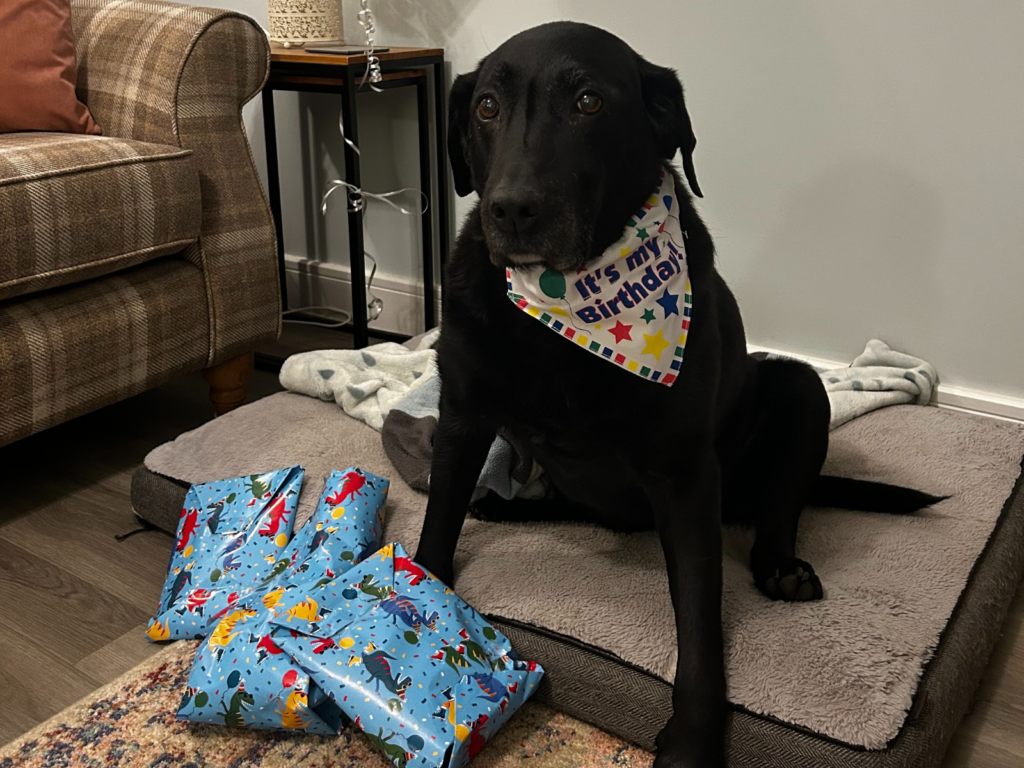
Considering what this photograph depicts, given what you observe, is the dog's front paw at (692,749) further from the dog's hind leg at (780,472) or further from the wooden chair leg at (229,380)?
the wooden chair leg at (229,380)

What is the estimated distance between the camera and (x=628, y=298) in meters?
1.13

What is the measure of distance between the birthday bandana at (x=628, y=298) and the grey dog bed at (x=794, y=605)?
1.13ft

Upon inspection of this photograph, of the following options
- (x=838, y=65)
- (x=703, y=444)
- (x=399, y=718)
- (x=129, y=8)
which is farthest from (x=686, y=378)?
(x=129, y=8)

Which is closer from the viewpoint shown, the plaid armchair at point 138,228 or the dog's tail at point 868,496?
the dog's tail at point 868,496

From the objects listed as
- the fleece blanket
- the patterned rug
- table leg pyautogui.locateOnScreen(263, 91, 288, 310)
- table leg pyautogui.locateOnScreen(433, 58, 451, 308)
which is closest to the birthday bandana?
the patterned rug

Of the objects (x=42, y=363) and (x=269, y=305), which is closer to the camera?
(x=42, y=363)

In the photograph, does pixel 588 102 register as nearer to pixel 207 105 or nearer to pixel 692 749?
pixel 692 749

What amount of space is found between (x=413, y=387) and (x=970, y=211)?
3.67 ft

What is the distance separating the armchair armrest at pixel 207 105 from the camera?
70.6 inches

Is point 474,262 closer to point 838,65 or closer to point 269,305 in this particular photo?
point 269,305

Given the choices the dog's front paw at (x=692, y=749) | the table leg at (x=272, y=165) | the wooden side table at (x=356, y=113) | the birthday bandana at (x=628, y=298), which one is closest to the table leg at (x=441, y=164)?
the wooden side table at (x=356, y=113)

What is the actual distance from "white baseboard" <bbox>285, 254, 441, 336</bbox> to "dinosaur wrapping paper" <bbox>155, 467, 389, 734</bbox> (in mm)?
1320

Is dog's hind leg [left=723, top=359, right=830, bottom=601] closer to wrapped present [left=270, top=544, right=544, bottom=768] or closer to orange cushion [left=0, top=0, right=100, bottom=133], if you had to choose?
wrapped present [left=270, top=544, right=544, bottom=768]

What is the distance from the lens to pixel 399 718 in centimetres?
104
